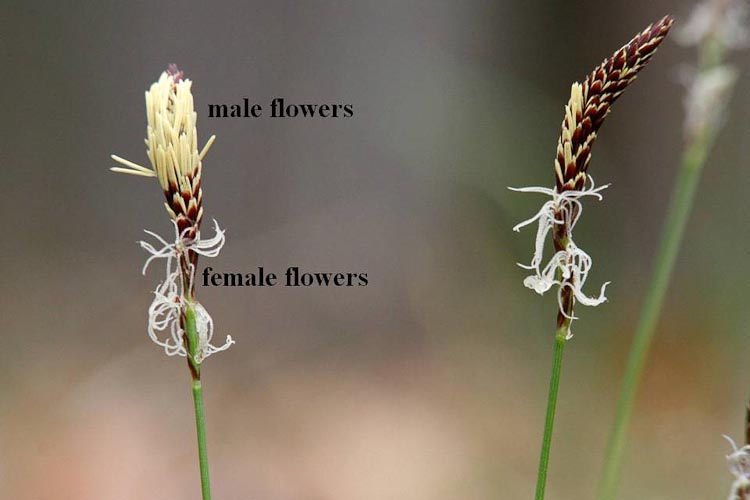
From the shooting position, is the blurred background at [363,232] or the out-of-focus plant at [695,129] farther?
the blurred background at [363,232]

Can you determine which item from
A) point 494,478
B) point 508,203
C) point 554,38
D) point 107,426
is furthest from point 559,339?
point 554,38

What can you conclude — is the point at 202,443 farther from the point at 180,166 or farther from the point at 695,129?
the point at 695,129

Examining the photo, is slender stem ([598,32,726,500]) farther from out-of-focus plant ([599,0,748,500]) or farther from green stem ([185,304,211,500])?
green stem ([185,304,211,500])

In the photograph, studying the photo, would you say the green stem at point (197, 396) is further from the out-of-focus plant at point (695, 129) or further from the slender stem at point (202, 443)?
the out-of-focus plant at point (695, 129)

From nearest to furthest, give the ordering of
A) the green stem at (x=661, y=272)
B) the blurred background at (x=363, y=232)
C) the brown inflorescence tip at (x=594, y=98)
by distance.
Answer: the brown inflorescence tip at (x=594, y=98) < the green stem at (x=661, y=272) < the blurred background at (x=363, y=232)

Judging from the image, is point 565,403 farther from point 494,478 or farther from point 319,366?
point 319,366

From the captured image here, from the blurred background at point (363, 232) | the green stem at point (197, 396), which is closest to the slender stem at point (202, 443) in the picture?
the green stem at point (197, 396)

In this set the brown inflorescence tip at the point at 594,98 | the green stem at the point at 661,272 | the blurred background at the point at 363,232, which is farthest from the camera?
the blurred background at the point at 363,232

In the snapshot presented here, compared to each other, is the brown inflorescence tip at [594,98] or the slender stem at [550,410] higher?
the brown inflorescence tip at [594,98]
